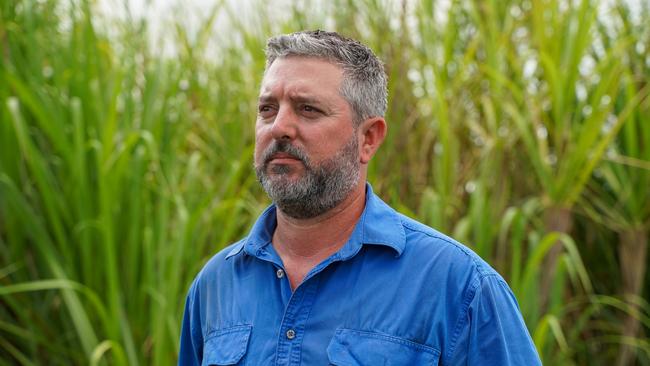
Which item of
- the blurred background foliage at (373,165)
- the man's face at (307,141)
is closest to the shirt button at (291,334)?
the man's face at (307,141)

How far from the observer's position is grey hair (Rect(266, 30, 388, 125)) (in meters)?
1.85

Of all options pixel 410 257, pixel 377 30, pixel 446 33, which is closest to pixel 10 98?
pixel 377 30

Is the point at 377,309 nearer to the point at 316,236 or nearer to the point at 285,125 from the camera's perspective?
the point at 316,236

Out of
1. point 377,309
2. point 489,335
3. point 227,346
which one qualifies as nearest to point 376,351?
point 377,309

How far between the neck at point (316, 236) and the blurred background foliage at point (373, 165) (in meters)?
1.42

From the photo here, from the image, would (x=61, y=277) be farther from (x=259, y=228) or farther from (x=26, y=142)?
(x=259, y=228)

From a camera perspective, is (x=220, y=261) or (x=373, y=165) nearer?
(x=220, y=261)

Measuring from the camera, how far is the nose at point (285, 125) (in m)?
1.80

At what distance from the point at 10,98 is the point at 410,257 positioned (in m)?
2.41

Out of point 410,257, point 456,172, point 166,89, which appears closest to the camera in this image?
point 410,257

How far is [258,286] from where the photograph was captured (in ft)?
6.19

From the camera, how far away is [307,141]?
5.94 ft

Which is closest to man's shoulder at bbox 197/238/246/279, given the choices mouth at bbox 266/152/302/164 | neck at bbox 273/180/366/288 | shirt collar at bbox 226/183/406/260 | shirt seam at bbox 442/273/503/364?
shirt collar at bbox 226/183/406/260

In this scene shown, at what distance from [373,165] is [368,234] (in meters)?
2.02
